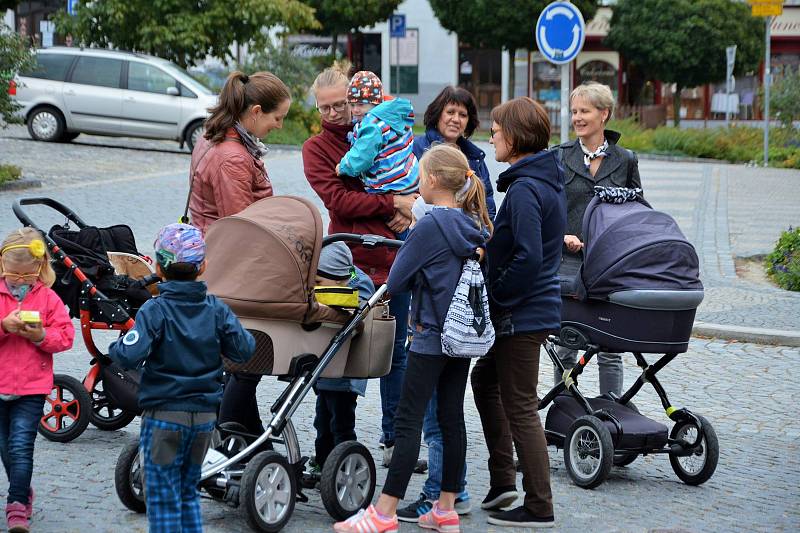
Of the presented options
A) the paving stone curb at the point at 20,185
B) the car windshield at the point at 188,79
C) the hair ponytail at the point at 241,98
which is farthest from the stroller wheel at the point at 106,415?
the car windshield at the point at 188,79

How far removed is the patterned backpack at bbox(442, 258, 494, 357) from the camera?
5.15m

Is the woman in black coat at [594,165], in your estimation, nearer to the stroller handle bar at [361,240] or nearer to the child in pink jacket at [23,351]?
the stroller handle bar at [361,240]

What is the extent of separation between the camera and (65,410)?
6527mm

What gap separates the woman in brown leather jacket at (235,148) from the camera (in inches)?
234

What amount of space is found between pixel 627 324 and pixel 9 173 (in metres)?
14.2

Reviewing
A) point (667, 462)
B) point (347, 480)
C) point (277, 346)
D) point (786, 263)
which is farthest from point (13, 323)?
point (786, 263)

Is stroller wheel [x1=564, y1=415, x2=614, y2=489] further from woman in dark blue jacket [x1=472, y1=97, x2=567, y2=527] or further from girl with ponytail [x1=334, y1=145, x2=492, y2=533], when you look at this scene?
girl with ponytail [x1=334, y1=145, x2=492, y2=533]

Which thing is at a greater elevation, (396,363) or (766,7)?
(766,7)

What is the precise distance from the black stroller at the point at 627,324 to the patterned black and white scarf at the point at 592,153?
0.48 m

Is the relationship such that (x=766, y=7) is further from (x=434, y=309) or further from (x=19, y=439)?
(x=19, y=439)

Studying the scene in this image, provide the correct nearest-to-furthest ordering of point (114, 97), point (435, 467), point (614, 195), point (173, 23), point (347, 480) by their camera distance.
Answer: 1. point (347, 480)
2. point (435, 467)
3. point (614, 195)
4. point (114, 97)
5. point (173, 23)

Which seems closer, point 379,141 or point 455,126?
point 379,141

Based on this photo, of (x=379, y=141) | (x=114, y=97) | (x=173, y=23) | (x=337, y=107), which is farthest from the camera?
(x=173, y=23)

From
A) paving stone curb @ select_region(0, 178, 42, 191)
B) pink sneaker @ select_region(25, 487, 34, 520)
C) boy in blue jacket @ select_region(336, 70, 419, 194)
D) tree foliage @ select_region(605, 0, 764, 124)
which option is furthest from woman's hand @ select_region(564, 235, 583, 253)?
tree foliage @ select_region(605, 0, 764, 124)
